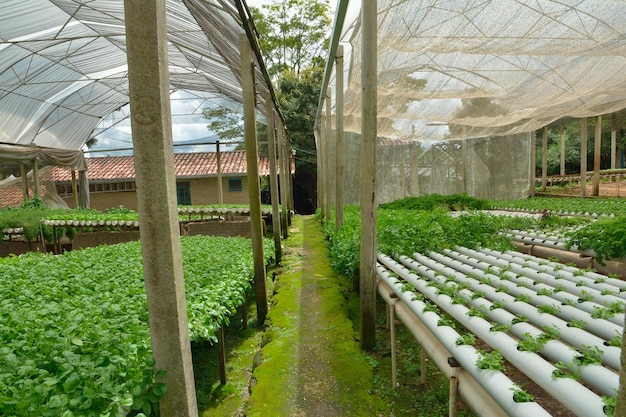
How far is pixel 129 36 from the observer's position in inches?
72.4

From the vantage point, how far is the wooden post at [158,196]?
185 cm

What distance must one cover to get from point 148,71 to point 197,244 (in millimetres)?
5637

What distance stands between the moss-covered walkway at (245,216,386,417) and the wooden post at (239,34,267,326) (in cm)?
51

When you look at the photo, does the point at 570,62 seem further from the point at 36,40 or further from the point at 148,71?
the point at 36,40

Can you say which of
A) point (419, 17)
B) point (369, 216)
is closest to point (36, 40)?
point (419, 17)

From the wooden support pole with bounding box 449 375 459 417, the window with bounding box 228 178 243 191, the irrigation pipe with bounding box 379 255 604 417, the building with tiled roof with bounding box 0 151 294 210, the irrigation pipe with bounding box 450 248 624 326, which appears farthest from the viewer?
the window with bounding box 228 178 243 191

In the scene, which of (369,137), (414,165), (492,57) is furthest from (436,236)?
(414,165)

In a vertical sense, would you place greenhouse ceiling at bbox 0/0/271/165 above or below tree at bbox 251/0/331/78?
below

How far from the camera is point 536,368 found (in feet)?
6.41

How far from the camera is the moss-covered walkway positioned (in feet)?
10.9

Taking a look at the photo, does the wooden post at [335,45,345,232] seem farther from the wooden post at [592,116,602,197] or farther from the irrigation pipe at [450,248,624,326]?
the wooden post at [592,116,602,197]

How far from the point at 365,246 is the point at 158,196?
2.63 m

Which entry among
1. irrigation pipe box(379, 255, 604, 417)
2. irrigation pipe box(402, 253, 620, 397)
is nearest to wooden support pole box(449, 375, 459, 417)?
irrigation pipe box(379, 255, 604, 417)

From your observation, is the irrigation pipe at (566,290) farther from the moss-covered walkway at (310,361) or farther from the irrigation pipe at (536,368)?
the moss-covered walkway at (310,361)
